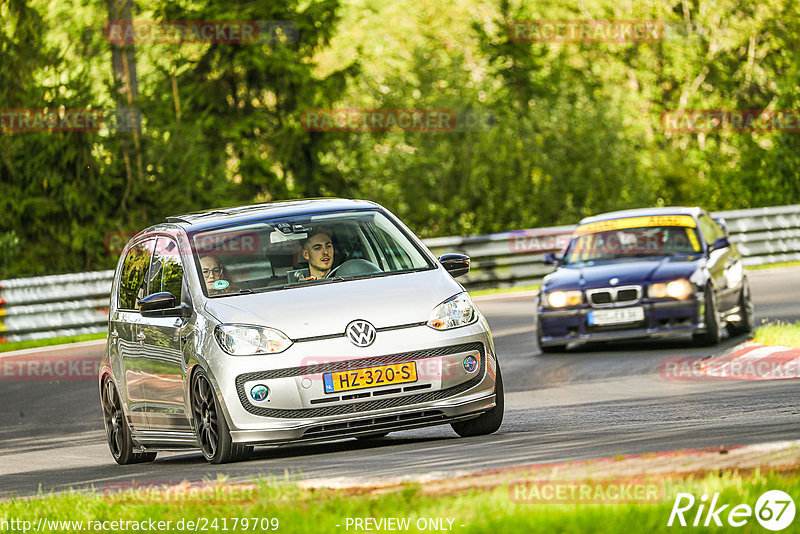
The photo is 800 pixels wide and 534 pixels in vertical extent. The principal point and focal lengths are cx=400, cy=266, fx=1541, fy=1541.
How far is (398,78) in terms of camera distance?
1610 inches

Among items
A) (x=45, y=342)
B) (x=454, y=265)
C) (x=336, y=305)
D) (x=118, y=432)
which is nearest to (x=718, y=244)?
(x=454, y=265)

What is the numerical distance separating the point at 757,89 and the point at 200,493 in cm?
4831

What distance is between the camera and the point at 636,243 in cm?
1828

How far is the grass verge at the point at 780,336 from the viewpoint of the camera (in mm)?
15703

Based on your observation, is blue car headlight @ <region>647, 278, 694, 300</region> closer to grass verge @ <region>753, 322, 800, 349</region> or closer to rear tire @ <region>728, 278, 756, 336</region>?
grass verge @ <region>753, 322, 800, 349</region>

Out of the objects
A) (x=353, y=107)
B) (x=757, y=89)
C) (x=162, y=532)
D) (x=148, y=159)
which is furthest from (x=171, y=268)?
(x=757, y=89)

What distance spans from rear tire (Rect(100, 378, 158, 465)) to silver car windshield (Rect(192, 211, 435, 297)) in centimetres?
161

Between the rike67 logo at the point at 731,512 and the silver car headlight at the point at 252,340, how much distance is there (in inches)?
153

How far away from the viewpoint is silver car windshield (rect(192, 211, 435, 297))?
34.3 ft

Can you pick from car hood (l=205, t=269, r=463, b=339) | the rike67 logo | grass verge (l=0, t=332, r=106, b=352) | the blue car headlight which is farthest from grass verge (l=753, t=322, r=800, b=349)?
grass verge (l=0, t=332, r=106, b=352)

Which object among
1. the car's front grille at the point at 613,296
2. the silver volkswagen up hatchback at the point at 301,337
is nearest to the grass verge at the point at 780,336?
the car's front grille at the point at 613,296

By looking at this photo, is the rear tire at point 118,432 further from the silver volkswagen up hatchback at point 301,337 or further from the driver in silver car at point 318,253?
the driver in silver car at point 318,253

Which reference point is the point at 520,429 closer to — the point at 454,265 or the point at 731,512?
the point at 454,265

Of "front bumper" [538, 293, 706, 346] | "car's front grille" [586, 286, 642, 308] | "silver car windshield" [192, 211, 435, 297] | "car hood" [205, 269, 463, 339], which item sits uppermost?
"silver car windshield" [192, 211, 435, 297]
